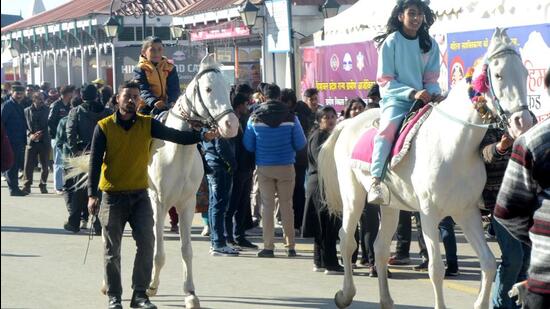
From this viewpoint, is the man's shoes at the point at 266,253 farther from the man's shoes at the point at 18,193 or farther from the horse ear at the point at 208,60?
the man's shoes at the point at 18,193

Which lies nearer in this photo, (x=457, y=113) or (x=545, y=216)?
(x=545, y=216)

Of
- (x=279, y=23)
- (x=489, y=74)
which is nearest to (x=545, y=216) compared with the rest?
(x=489, y=74)

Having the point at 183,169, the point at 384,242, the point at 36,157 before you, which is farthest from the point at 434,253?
the point at 36,157

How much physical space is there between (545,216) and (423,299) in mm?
5060

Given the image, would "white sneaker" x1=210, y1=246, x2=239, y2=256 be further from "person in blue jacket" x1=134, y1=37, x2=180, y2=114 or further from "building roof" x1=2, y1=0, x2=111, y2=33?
"building roof" x1=2, y1=0, x2=111, y2=33

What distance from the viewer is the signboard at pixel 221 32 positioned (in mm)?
28548

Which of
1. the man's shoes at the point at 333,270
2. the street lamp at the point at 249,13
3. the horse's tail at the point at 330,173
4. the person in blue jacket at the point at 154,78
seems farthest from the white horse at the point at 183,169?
the street lamp at the point at 249,13

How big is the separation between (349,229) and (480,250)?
6.11ft

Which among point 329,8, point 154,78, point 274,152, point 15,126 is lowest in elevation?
point 274,152

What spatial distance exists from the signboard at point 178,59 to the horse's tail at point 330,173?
54.7ft

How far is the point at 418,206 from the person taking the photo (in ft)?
28.0

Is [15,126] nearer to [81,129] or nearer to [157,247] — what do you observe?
[81,129]

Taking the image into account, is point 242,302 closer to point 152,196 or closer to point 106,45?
point 152,196

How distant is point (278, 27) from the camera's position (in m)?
22.4
